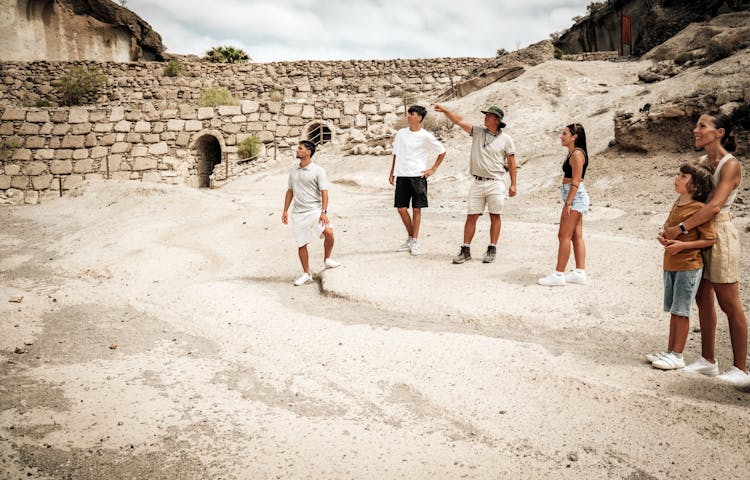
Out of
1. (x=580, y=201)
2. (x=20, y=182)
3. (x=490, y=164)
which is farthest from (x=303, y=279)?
(x=20, y=182)

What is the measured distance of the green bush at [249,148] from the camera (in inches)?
630

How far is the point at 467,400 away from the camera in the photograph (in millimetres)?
3203

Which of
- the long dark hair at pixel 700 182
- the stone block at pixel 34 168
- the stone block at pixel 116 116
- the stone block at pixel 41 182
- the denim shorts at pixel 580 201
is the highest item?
the stone block at pixel 116 116

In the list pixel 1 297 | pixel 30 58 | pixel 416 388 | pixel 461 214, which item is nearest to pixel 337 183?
pixel 461 214

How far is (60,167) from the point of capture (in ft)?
52.8

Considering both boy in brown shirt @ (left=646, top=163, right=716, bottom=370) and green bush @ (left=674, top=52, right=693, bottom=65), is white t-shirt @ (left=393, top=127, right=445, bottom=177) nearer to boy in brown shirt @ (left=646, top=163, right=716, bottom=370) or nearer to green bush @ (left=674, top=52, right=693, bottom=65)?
boy in brown shirt @ (left=646, top=163, right=716, bottom=370)

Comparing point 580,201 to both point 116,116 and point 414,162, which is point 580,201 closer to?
point 414,162

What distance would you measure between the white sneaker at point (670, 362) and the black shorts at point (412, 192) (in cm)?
329

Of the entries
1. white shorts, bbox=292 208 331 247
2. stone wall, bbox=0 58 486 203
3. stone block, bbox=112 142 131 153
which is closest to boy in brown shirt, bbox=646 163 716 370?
white shorts, bbox=292 208 331 247

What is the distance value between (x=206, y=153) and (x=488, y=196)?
13.7 meters

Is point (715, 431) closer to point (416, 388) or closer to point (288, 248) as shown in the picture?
point (416, 388)

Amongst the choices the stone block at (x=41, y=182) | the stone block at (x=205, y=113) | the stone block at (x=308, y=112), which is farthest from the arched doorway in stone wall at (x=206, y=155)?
the stone block at (x=41, y=182)

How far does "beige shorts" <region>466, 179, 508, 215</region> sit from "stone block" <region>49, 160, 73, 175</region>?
1508cm

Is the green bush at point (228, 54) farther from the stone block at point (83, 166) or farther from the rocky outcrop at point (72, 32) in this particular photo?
the stone block at point (83, 166)
